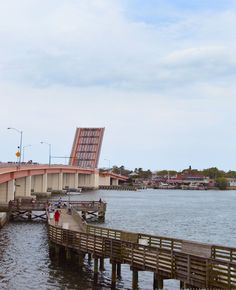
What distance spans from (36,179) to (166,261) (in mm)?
94958

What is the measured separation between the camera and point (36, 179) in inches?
4513

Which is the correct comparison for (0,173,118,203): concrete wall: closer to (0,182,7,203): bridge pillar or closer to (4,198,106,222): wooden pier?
(0,182,7,203): bridge pillar

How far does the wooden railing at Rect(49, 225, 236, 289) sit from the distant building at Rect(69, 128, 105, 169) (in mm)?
139674

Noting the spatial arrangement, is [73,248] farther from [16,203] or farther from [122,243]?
[16,203]

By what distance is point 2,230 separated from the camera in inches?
1892

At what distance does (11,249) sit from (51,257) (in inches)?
184

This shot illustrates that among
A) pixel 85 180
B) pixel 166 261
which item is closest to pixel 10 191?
pixel 166 261

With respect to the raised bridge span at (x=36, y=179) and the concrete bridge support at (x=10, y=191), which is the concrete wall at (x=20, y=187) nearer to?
the raised bridge span at (x=36, y=179)

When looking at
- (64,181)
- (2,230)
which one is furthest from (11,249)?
(64,181)

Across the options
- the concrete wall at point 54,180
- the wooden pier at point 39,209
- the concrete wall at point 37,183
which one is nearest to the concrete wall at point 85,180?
the concrete wall at point 54,180

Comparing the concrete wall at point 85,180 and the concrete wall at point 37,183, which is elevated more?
the concrete wall at point 85,180

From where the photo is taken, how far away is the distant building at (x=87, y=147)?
169 metres

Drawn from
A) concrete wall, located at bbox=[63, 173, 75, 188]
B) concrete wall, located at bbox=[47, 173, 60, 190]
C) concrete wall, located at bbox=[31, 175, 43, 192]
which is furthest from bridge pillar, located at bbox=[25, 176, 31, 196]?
concrete wall, located at bbox=[63, 173, 75, 188]

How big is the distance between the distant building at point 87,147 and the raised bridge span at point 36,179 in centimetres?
477
